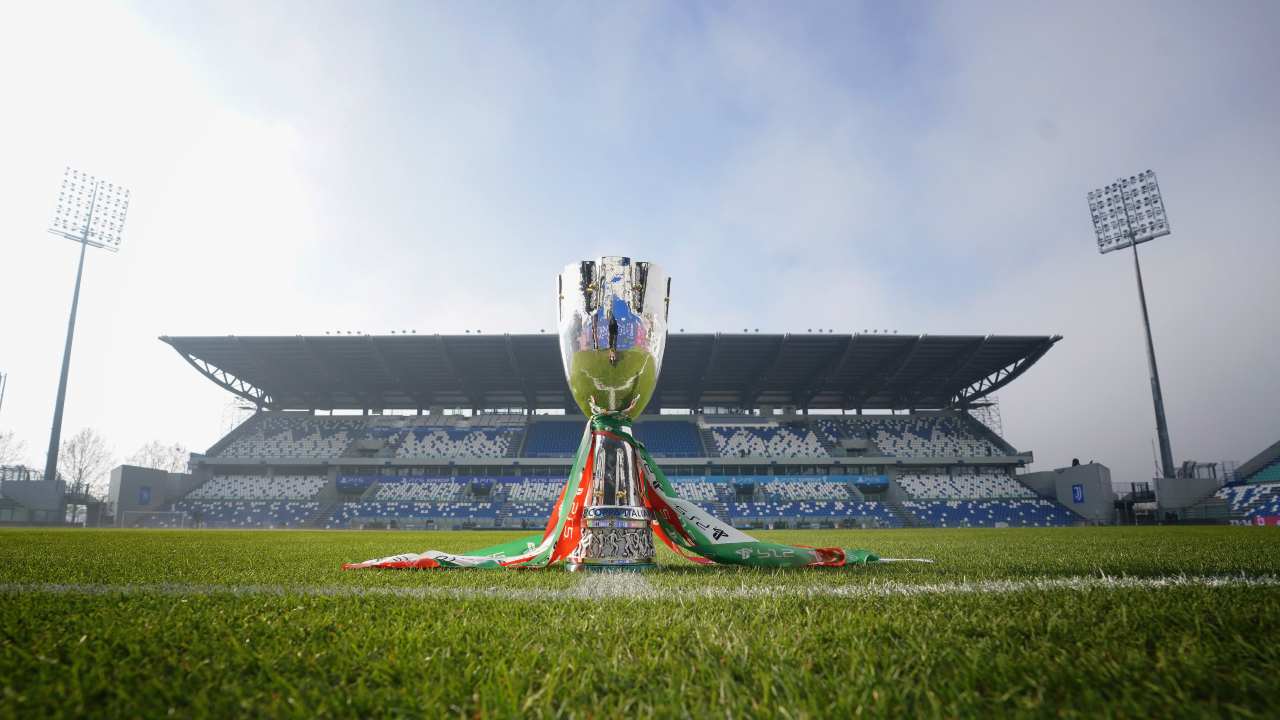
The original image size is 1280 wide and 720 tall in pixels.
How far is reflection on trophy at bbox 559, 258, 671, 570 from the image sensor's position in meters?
4.33

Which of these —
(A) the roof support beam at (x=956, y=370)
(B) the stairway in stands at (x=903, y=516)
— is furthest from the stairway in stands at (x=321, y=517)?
(A) the roof support beam at (x=956, y=370)

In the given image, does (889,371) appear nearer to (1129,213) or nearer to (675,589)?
(1129,213)

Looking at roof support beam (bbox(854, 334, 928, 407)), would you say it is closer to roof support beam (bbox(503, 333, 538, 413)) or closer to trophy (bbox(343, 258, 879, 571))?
roof support beam (bbox(503, 333, 538, 413))

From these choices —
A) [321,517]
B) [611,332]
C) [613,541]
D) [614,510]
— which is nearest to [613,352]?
[611,332]

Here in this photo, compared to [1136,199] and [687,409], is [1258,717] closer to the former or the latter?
[687,409]

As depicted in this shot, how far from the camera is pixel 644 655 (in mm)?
1508

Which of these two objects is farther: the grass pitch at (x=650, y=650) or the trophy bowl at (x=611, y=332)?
the trophy bowl at (x=611, y=332)

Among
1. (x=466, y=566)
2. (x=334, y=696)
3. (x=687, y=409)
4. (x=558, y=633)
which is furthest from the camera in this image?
(x=687, y=409)

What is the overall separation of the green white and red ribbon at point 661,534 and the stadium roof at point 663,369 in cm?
2521

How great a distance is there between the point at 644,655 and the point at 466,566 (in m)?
2.87

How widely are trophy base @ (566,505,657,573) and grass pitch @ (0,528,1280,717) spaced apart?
126 centimetres

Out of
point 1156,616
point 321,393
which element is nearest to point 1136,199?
point 1156,616

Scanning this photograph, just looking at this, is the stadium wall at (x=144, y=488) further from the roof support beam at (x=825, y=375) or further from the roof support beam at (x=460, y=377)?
the roof support beam at (x=825, y=375)

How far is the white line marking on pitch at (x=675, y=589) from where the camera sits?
259 centimetres
